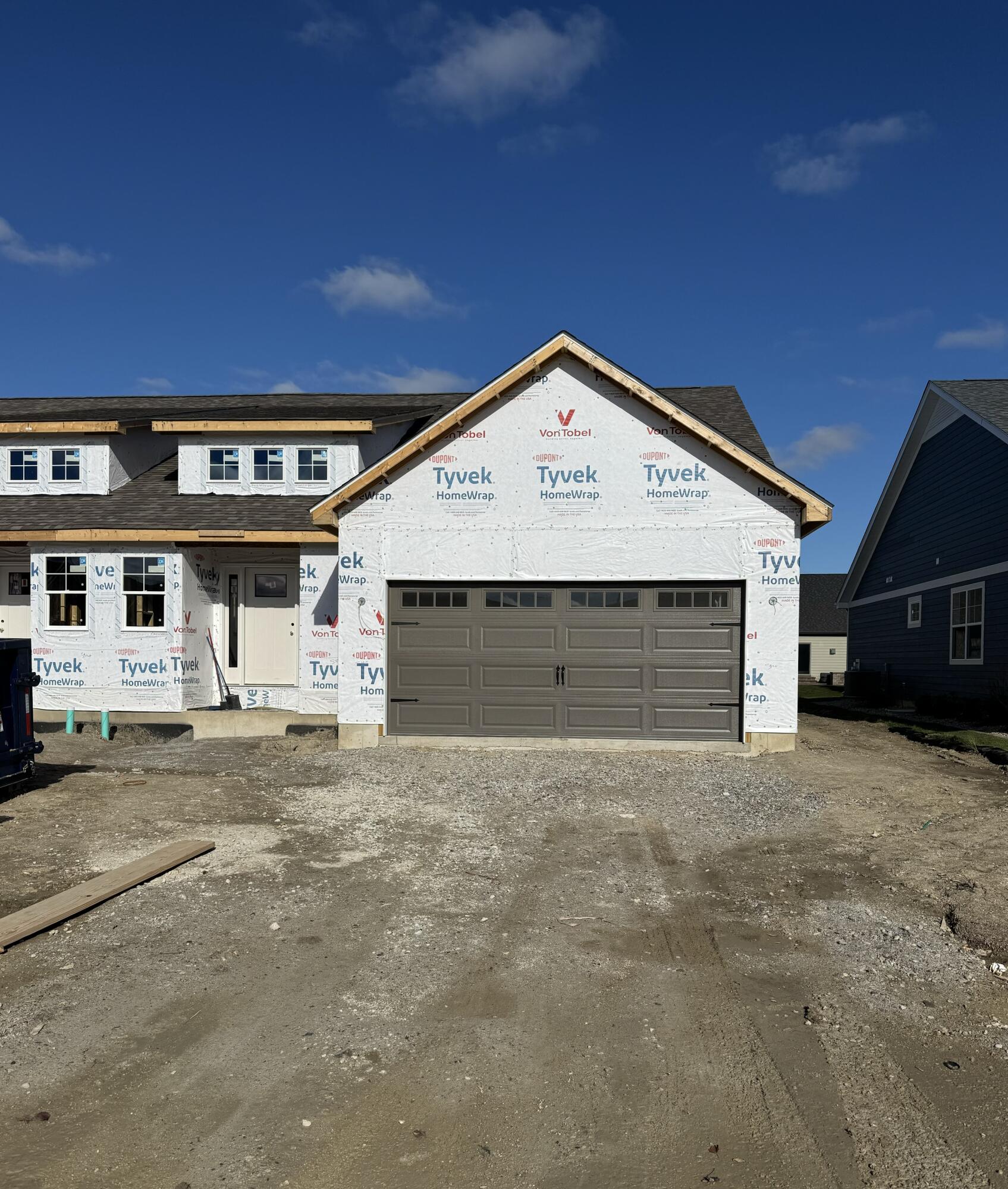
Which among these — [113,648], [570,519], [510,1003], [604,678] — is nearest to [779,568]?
[604,678]

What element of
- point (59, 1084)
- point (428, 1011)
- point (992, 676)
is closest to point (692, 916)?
point (428, 1011)

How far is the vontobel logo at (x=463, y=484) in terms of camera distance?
13.6 metres

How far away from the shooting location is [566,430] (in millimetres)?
13570

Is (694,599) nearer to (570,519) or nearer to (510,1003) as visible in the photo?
(570,519)

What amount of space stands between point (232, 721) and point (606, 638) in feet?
22.4

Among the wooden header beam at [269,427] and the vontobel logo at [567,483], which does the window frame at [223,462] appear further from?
the vontobel logo at [567,483]

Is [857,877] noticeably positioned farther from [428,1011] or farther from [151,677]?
[151,677]

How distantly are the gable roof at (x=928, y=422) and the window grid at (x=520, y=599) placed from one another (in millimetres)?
10843

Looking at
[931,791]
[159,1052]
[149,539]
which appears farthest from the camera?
[149,539]

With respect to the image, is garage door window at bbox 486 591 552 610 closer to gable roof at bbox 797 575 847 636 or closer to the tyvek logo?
the tyvek logo

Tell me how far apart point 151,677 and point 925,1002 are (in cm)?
1415

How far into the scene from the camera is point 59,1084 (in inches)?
145

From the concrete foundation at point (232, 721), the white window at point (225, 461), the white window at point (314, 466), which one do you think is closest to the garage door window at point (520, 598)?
the concrete foundation at point (232, 721)

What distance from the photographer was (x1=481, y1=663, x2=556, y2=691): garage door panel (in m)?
13.4
